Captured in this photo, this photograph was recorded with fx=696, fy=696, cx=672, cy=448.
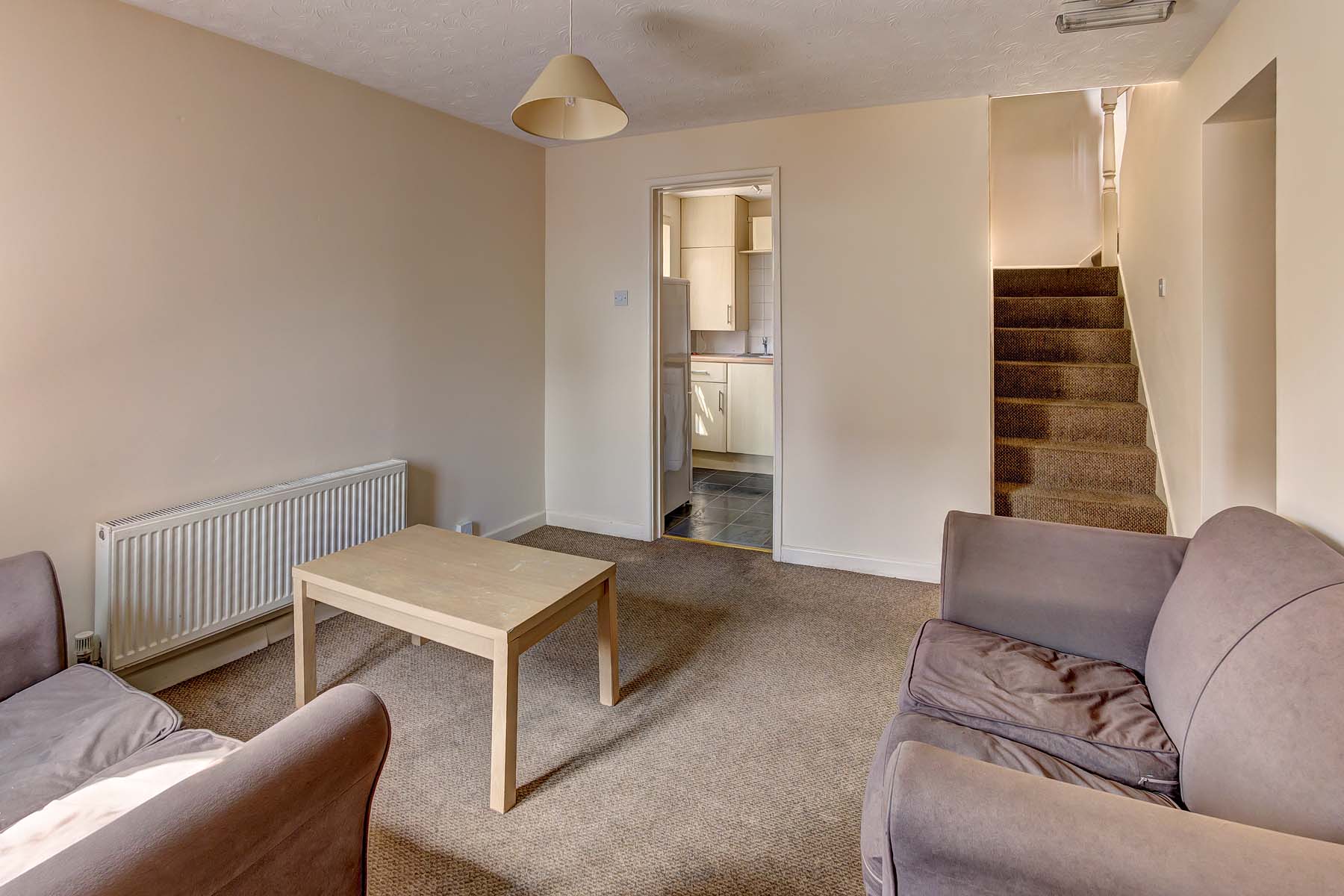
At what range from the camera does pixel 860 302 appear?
381 cm

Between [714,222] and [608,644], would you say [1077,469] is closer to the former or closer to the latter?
[608,644]

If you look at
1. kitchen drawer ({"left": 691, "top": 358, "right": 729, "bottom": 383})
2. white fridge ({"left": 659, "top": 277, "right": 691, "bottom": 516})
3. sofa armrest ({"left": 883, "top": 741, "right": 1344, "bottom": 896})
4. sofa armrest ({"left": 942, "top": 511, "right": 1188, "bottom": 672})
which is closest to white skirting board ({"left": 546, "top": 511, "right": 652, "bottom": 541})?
white fridge ({"left": 659, "top": 277, "right": 691, "bottom": 516})

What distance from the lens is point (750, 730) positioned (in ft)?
7.73

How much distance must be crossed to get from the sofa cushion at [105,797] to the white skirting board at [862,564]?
9.92 feet

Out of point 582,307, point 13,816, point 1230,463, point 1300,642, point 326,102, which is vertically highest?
point 326,102

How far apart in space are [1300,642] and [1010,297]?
12.8 feet

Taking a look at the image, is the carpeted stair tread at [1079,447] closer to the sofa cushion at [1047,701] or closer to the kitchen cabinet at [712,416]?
the sofa cushion at [1047,701]

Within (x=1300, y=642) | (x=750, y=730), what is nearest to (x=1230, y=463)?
(x=1300, y=642)

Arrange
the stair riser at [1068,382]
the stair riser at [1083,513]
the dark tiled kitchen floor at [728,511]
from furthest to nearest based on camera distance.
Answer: the dark tiled kitchen floor at [728,511] < the stair riser at [1068,382] < the stair riser at [1083,513]

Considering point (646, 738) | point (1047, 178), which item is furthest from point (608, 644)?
point (1047, 178)

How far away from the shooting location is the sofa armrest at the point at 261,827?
2.51 feet

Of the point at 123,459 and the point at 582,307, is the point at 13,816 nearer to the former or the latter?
the point at 123,459

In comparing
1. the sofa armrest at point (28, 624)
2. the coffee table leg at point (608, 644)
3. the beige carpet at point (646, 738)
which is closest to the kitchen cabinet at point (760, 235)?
the beige carpet at point (646, 738)

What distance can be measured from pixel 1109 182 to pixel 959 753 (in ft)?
17.2
